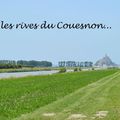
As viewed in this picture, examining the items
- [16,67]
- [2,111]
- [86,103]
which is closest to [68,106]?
[86,103]

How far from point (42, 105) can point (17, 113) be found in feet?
9.07

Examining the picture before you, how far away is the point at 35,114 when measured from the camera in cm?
1552

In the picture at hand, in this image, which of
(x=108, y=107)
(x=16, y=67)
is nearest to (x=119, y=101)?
(x=108, y=107)

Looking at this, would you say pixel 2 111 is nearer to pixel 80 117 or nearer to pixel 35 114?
pixel 35 114

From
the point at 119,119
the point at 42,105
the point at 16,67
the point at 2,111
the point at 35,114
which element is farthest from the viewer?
the point at 16,67

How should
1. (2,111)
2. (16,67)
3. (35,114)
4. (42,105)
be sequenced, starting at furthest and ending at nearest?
(16,67)
(42,105)
(2,111)
(35,114)

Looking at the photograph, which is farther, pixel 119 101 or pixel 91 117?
pixel 119 101

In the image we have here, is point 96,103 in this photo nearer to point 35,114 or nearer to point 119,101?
point 119,101

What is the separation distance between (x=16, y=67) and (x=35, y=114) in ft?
478

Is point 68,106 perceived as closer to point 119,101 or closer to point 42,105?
point 42,105

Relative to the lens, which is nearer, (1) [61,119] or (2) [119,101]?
(1) [61,119]

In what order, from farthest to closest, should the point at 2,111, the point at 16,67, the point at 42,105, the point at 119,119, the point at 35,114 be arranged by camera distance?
the point at 16,67
the point at 42,105
the point at 2,111
the point at 35,114
the point at 119,119

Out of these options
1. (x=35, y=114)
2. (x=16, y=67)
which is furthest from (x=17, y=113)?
(x=16, y=67)

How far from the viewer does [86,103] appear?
1886 cm
